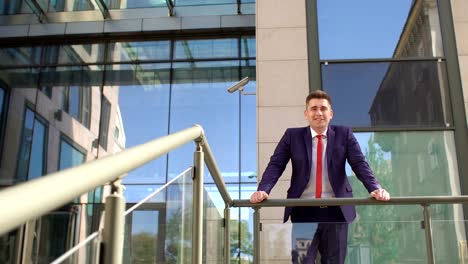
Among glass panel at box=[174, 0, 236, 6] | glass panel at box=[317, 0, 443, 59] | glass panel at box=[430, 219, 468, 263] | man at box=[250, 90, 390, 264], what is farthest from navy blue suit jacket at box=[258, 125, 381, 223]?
glass panel at box=[174, 0, 236, 6]

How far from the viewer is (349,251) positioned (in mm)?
3855

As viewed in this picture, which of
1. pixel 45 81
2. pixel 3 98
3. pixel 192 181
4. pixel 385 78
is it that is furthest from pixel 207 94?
pixel 192 181

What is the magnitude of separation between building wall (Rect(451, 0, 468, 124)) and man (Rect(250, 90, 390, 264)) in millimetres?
4081

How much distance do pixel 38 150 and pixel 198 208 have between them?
10.9 metres

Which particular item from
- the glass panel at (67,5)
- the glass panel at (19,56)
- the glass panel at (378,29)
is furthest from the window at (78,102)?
the glass panel at (378,29)

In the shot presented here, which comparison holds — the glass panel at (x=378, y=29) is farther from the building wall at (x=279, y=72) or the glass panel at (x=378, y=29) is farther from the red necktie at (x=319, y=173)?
the red necktie at (x=319, y=173)

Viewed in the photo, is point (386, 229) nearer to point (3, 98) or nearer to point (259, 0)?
point (259, 0)

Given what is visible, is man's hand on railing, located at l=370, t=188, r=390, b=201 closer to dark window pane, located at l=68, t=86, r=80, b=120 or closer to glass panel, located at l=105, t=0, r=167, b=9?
glass panel, located at l=105, t=0, r=167, b=9

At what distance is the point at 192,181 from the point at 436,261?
2009 millimetres

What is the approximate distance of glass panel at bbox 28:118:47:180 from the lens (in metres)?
12.7

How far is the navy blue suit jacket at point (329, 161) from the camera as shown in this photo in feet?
13.0

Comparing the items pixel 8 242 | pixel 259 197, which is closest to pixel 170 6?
pixel 259 197

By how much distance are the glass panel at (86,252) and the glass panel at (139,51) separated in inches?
463

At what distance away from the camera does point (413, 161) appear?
7395 mm
